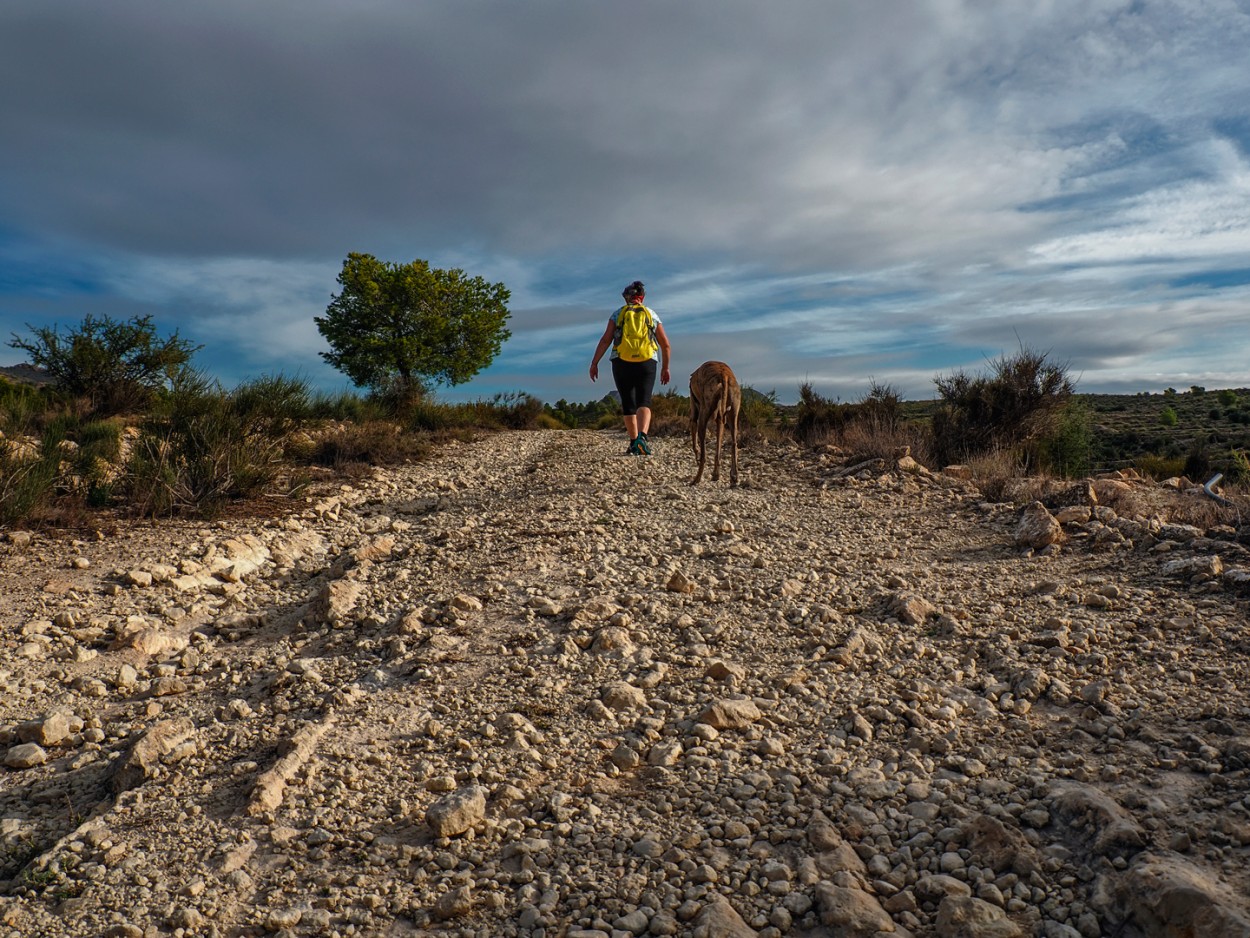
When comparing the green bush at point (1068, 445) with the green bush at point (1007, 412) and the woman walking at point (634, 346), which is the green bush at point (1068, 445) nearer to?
the green bush at point (1007, 412)

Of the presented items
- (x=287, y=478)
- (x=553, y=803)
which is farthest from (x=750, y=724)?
(x=287, y=478)

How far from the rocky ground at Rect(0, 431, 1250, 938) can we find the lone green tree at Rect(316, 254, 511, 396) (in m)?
25.1

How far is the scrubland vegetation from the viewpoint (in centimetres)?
736

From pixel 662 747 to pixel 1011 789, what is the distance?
48.9 inches

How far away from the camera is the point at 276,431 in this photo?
9.98m

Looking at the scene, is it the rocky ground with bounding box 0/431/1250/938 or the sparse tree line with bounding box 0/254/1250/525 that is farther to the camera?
the sparse tree line with bounding box 0/254/1250/525

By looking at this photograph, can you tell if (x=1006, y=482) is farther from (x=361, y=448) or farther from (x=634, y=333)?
(x=361, y=448)

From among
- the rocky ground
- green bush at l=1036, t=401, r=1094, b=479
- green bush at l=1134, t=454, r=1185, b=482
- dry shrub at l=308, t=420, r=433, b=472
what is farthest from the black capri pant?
green bush at l=1134, t=454, r=1185, b=482

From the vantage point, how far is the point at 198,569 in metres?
5.75

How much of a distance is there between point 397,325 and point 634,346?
22818 millimetres

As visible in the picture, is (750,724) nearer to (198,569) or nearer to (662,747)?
(662,747)

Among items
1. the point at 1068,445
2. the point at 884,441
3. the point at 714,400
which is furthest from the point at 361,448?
the point at 1068,445

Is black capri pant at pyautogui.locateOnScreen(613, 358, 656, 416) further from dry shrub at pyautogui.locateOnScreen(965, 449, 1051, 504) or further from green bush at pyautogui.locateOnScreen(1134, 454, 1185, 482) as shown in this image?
green bush at pyautogui.locateOnScreen(1134, 454, 1185, 482)

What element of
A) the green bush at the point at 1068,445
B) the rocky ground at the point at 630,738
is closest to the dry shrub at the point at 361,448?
the rocky ground at the point at 630,738
